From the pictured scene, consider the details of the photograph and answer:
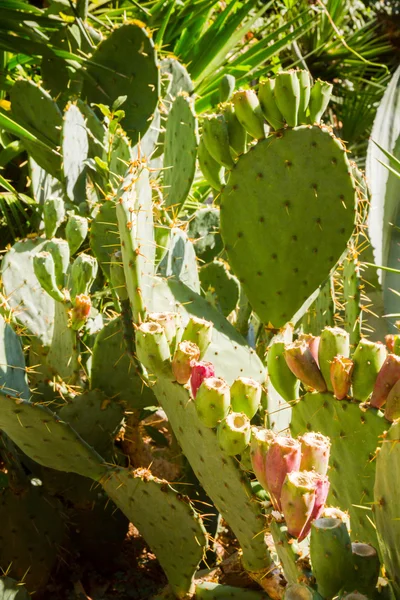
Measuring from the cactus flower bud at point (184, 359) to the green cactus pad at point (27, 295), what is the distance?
2.07ft

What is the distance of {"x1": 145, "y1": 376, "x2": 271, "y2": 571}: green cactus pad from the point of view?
1187 mm

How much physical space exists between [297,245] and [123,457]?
2.36 feet

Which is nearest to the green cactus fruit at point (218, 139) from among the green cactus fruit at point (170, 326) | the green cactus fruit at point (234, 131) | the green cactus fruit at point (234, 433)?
the green cactus fruit at point (234, 131)

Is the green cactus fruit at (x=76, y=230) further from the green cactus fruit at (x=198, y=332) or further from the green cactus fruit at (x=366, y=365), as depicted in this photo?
the green cactus fruit at (x=366, y=365)

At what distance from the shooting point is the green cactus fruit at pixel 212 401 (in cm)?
108

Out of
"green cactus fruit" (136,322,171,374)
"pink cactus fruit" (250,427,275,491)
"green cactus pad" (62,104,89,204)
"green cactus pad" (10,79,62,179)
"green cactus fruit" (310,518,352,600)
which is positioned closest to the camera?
"green cactus fruit" (310,518,352,600)

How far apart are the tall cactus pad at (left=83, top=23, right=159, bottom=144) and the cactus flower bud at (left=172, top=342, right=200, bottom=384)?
122 centimetres

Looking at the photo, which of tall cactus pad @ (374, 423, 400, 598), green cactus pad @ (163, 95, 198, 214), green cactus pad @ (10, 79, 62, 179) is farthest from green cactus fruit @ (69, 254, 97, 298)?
tall cactus pad @ (374, 423, 400, 598)

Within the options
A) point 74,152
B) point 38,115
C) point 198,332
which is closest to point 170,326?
point 198,332

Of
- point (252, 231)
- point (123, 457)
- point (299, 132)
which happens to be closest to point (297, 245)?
point (252, 231)

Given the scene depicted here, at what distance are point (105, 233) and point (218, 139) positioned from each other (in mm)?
384

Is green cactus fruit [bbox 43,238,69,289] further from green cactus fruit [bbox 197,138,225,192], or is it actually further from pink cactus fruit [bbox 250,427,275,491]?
pink cactus fruit [bbox 250,427,275,491]

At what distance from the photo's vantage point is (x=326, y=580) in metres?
0.84

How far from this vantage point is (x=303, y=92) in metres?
1.53
